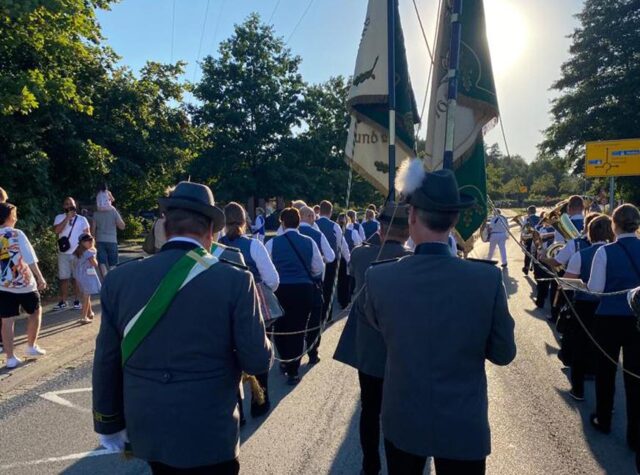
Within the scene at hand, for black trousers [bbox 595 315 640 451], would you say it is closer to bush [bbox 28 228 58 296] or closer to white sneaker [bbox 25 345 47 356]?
white sneaker [bbox 25 345 47 356]

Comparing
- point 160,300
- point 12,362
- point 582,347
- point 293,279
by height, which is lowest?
point 12,362

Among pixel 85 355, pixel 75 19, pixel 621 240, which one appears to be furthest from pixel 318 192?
pixel 621 240

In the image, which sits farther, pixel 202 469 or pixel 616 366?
pixel 616 366

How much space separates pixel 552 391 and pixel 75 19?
10.4m

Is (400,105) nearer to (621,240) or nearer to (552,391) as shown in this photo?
(621,240)

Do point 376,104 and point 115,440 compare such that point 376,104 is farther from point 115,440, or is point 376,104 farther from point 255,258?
point 115,440

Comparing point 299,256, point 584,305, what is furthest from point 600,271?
point 299,256

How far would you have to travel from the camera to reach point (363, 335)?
3.60 meters

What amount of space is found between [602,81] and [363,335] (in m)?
40.6

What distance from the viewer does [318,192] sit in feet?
114

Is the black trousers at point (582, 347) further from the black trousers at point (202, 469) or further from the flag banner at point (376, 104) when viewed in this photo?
the black trousers at point (202, 469)

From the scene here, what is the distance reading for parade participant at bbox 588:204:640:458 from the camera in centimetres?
424

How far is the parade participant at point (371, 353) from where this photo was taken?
3.59 metres

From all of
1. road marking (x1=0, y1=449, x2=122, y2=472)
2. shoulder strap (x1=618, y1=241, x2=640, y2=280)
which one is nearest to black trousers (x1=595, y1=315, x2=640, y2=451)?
shoulder strap (x1=618, y1=241, x2=640, y2=280)
